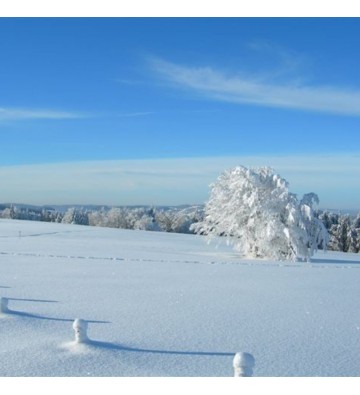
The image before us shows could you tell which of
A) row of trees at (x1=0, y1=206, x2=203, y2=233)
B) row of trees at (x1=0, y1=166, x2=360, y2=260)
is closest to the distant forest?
row of trees at (x1=0, y1=206, x2=203, y2=233)

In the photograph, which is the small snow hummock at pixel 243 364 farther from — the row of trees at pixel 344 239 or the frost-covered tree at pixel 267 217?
the row of trees at pixel 344 239

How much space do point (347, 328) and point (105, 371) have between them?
4243 millimetres

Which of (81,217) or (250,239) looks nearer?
(250,239)

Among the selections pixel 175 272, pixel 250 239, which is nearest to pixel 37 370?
pixel 175 272

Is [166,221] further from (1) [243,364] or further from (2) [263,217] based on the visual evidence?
(1) [243,364]

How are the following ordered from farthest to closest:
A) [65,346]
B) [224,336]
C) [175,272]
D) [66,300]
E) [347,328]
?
[175,272] → [66,300] → [347,328] → [224,336] → [65,346]

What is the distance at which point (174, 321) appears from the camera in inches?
324

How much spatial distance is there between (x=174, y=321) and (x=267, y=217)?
1382 centimetres

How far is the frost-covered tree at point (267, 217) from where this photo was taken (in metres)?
21.2

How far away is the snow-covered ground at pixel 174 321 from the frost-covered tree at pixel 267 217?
227 inches

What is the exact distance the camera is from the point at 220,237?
2434 cm

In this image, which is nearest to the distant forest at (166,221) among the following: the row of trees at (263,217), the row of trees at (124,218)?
the row of trees at (124,218)
